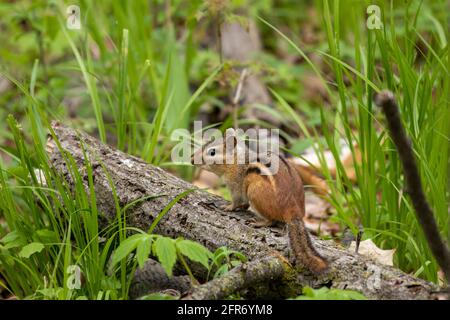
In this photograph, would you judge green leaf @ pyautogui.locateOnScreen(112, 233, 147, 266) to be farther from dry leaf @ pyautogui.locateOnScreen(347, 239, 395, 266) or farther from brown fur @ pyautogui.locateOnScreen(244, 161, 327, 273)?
dry leaf @ pyautogui.locateOnScreen(347, 239, 395, 266)

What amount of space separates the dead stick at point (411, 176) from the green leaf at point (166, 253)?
1037 mm

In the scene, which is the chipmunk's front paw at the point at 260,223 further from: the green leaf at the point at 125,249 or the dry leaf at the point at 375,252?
the green leaf at the point at 125,249

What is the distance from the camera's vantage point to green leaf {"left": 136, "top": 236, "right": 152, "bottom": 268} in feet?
9.35

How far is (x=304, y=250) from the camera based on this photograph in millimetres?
3273

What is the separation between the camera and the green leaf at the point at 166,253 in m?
2.82

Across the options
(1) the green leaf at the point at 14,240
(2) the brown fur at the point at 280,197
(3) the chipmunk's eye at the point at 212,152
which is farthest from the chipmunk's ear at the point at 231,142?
(1) the green leaf at the point at 14,240

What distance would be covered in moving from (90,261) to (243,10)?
5.37 meters

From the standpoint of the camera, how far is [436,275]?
11.9 feet

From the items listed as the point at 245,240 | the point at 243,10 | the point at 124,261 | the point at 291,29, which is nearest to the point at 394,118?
the point at 245,240

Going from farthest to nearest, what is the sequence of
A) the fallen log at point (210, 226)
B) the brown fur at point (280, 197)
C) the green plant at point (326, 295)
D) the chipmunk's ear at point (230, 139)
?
the chipmunk's ear at point (230, 139), the brown fur at point (280, 197), the fallen log at point (210, 226), the green plant at point (326, 295)

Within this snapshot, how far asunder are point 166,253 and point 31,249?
95 cm

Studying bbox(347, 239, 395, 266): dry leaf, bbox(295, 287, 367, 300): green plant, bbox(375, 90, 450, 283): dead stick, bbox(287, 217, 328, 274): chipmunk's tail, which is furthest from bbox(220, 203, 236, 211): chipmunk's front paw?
bbox(375, 90, 450, 283): dead stick

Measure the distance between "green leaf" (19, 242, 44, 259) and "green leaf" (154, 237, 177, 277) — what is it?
0.81 metres

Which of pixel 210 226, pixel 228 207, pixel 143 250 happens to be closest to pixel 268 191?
pixel 228 207
